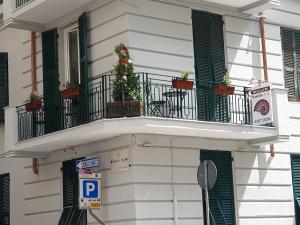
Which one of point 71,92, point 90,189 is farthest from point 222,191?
point 71,92

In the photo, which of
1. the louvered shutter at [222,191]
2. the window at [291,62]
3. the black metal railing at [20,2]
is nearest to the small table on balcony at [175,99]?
the louvered shutter at [222,191]

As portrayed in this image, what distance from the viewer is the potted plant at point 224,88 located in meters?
16.9

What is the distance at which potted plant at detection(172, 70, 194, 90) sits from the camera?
1582 cm

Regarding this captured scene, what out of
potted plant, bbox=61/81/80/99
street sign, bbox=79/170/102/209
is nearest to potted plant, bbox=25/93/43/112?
potted plant, bbox=61/81/80/99

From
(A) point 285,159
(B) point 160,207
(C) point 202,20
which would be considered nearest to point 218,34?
(C) point 202,20

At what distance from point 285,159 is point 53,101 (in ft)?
21.2

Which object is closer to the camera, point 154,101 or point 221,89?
point 154,101

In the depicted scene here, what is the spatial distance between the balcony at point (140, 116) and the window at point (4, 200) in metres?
2.43

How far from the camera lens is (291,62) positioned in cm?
1995

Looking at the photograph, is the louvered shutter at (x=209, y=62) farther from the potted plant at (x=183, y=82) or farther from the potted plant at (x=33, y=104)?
the potted plant at (x=33, y=104)

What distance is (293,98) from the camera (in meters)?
19.8

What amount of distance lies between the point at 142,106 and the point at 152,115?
54 cm

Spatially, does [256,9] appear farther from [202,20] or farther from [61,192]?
[61,192]

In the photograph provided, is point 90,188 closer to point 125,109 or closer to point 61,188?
point 125,109
